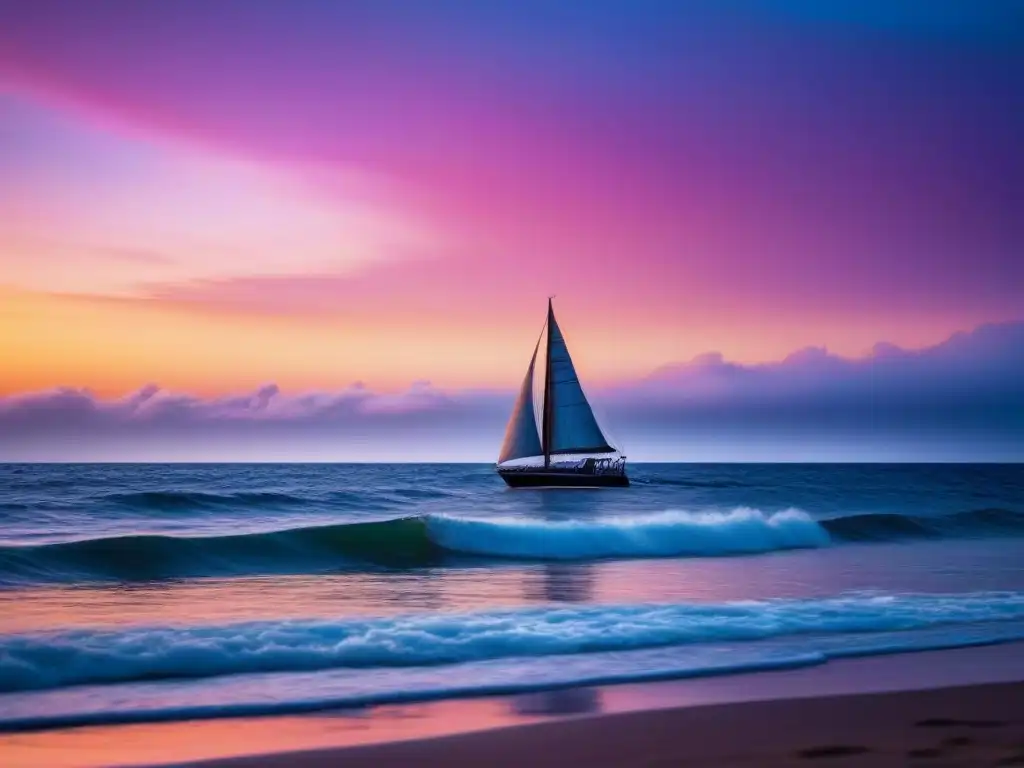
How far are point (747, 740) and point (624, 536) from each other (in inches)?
642

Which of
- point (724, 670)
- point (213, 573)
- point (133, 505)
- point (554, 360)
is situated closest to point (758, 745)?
point (724, 670)

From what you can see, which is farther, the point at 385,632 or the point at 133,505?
the point at 133,505

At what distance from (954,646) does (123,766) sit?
7.99 m

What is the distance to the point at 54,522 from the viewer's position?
84.0 ft

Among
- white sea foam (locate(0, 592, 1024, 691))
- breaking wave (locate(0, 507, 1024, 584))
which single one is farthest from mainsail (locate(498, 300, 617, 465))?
white sea foam (locate(0, 592, 1024, 691))

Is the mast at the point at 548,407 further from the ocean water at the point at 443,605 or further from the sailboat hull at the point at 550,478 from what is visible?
the ocean water at the point at 443,605

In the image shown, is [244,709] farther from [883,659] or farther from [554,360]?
[554,360]

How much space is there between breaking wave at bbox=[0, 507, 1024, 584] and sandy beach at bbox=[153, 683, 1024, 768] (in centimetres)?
1116

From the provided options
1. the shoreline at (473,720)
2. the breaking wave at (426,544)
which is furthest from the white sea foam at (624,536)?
the shoreline at (473,720)

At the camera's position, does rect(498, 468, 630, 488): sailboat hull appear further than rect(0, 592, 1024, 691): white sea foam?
Yes

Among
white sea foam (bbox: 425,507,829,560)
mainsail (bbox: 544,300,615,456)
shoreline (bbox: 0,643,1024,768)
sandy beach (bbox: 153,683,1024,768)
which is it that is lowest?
shoreline (bbox: 0,643,1024,768)

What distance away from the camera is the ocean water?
337 inches

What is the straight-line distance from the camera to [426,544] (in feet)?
69.6

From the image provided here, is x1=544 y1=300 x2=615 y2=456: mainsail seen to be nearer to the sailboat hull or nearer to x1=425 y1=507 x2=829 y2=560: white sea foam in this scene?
the sailboat hull
